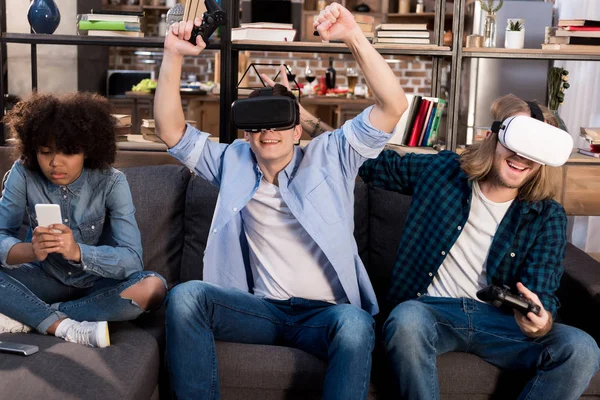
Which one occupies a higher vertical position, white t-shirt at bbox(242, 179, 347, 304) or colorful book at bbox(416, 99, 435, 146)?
colorful book at bbox(416, 99, 435, 146)

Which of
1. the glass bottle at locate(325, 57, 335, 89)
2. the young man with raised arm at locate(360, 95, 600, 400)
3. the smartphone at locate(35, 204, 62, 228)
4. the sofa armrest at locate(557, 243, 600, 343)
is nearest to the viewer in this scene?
the smartphone at locate(35, 204, 62, 228)

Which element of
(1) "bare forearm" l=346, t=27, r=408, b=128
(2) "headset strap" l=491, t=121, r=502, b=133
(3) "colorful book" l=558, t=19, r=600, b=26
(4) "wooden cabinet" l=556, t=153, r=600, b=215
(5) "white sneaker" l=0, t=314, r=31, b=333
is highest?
(3) "colorful book" l=558, t=19, r=600, b=26

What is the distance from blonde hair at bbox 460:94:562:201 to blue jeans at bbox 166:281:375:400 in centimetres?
57

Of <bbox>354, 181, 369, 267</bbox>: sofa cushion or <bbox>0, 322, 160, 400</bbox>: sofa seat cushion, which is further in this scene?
<bbox>354, 181, 369, 267</bbox>: sofa cushion

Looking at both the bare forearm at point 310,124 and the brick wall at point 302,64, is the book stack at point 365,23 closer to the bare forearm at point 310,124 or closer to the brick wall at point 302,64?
the bare forearm at point 310,124

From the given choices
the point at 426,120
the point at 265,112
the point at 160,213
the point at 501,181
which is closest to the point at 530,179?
the point at 501,181

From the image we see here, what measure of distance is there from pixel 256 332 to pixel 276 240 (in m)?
0.28

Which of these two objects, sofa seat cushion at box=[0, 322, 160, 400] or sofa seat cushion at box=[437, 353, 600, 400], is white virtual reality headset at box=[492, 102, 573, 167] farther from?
sofa seat cushion at box=[0, 322, 160, 400]

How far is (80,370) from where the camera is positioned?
79.0 inches

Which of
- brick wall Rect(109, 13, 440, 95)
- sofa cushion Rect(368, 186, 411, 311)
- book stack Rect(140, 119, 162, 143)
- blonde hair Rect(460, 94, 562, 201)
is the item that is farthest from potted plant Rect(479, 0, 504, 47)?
brick wall Rect(109, 13, 440, 95)

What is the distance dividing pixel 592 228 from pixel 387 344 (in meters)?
2.43

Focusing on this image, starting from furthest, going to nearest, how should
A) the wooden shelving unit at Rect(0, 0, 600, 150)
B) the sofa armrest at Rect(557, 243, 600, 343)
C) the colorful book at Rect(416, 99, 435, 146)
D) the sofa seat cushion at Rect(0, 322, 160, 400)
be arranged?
the colorful book at Rect(416, 99, 435, 146), the wooden shelving unit at Rect(0, 0, 600, 150), the sofa armrest at Rect(557, 243, 600, 343), the sofa seat cushion at Rect(0, 322, 160, 400)

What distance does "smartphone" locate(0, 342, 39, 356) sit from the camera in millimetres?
2070

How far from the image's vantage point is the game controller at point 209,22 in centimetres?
215
